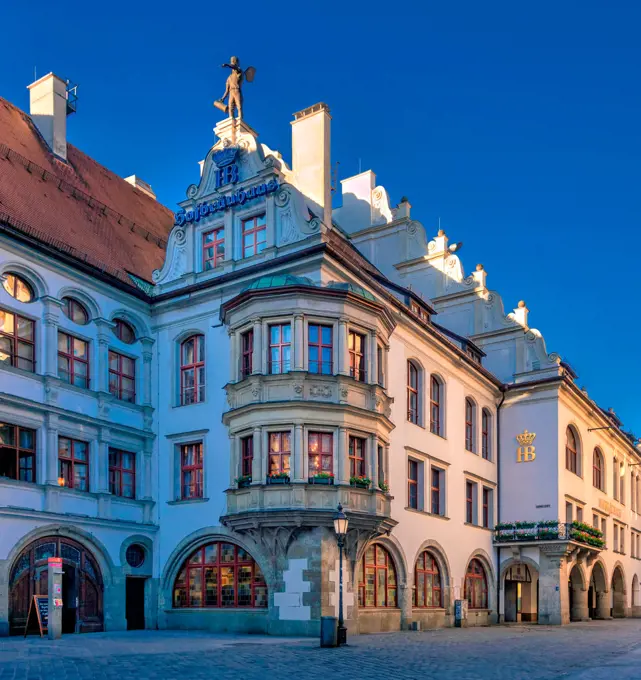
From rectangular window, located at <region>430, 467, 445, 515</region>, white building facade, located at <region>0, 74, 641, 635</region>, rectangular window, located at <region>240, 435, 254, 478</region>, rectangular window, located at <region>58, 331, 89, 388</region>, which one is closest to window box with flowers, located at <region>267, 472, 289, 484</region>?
white building facade, located at <region>0, 74, 641, 635</region>

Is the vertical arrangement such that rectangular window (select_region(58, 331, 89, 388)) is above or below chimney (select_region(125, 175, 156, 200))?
below

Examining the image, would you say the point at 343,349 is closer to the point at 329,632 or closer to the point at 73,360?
the point at 73,360

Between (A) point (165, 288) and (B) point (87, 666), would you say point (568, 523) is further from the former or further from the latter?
(B) point (87, 666)

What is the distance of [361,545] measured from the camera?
1125 inches

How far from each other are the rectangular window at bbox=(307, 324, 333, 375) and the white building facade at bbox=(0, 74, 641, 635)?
0.06 metres

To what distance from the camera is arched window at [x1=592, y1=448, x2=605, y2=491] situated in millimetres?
48125

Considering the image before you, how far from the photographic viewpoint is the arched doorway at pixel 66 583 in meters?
26.0

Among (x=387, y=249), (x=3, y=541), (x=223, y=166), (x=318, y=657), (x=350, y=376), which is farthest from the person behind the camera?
(x=387, y=249)

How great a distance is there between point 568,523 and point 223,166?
70.3 ft

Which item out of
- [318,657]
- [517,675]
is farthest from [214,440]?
[517,675]

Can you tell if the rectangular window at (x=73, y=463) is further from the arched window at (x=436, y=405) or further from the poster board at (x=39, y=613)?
the arched window at (x=436, y=405)

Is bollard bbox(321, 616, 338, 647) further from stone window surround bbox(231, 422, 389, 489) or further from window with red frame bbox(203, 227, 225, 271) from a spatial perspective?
window with red frame bbox(203, 227, 225, 271)

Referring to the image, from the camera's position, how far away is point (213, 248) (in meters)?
32.6

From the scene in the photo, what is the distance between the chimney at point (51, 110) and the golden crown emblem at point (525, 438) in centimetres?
2324
